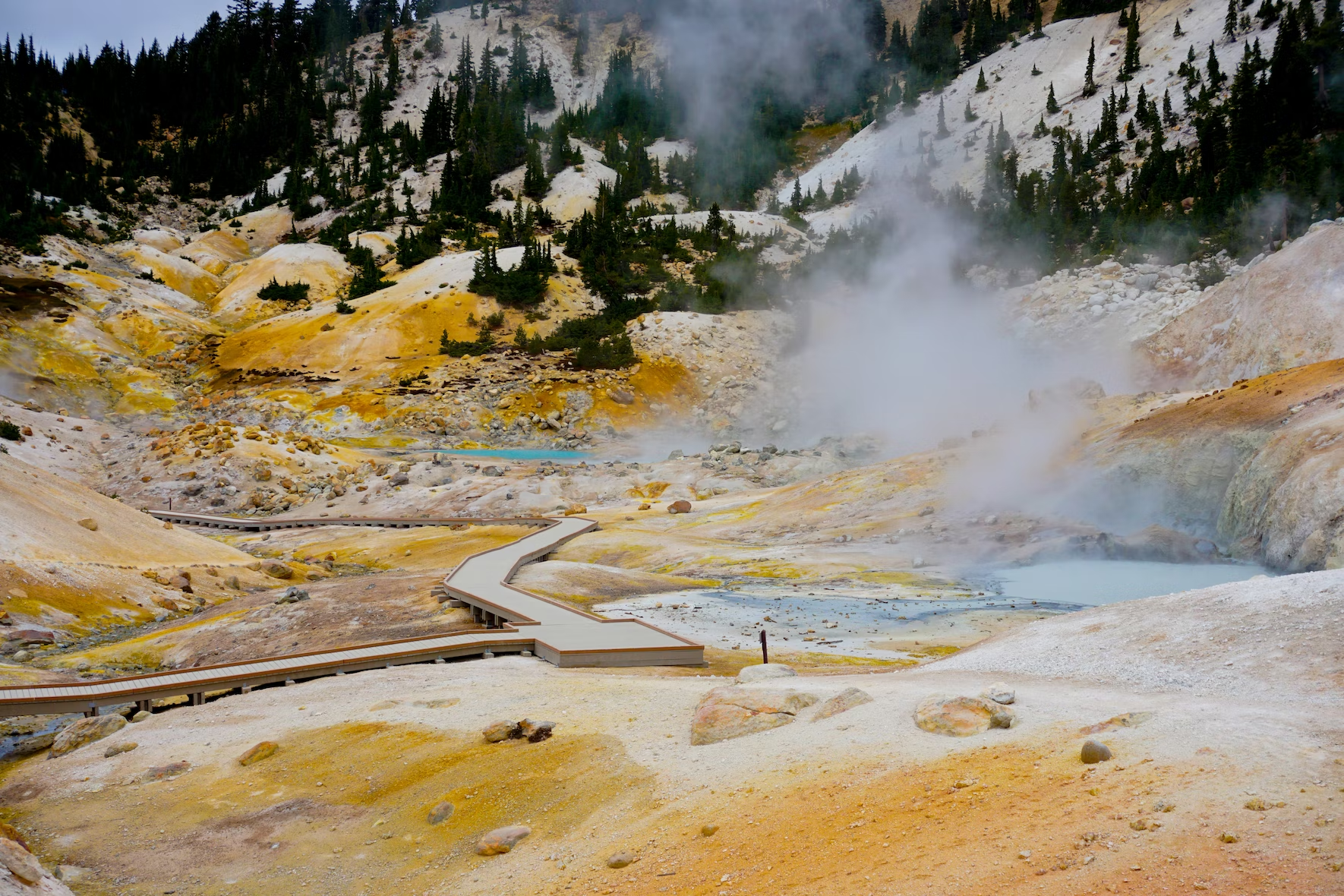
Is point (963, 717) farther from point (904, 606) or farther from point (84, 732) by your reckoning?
point (904, 606)

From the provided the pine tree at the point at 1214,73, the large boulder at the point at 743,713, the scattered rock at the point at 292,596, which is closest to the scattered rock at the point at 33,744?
the scattered rock at the point at 292,596

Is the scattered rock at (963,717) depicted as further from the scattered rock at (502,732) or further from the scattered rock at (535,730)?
the scattered rock at (502,732)

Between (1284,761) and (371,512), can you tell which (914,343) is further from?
(1284,761)

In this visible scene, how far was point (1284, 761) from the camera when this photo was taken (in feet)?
21.4

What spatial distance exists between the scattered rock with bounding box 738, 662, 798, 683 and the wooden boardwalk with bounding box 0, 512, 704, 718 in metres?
2.43

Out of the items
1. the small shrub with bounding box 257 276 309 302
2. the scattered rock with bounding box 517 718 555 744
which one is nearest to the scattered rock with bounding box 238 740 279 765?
the scattered rock with bounding box 517 718 555 744

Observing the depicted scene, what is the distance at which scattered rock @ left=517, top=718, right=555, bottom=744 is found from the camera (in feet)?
34.2

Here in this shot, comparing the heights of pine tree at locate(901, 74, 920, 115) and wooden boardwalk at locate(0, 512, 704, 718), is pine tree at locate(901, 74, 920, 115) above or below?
above

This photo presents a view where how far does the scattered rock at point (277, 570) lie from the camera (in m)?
26.6

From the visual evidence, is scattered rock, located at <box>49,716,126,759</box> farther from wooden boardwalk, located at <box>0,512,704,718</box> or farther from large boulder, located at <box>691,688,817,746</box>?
large boulder, located at <box>691,688,817,746</box>

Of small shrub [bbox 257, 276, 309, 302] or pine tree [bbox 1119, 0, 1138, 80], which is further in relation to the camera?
pine tree [bbox 1119, 0, 1138, 80]

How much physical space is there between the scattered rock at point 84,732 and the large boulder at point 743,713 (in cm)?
809

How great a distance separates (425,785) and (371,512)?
3178 cm

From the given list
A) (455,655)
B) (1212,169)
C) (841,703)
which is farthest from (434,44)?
(841,703)
